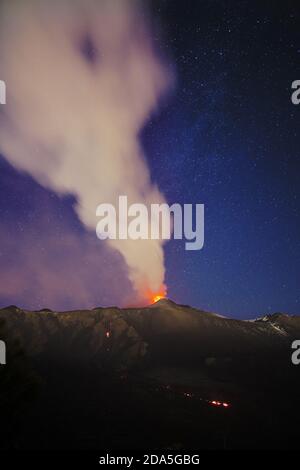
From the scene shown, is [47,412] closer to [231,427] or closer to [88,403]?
[88,403]

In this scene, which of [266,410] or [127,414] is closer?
[127,414]

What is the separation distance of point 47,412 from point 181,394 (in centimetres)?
6340

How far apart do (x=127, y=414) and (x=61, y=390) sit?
6305 centimetres

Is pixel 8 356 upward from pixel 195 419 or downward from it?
upward

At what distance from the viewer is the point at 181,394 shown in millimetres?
177125

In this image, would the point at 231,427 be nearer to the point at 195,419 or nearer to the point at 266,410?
the point at 195,419

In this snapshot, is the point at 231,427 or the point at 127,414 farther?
the point at 127,414

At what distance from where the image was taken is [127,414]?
468 ft

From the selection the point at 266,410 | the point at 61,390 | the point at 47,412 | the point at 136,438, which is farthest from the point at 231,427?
the point at 61,390
